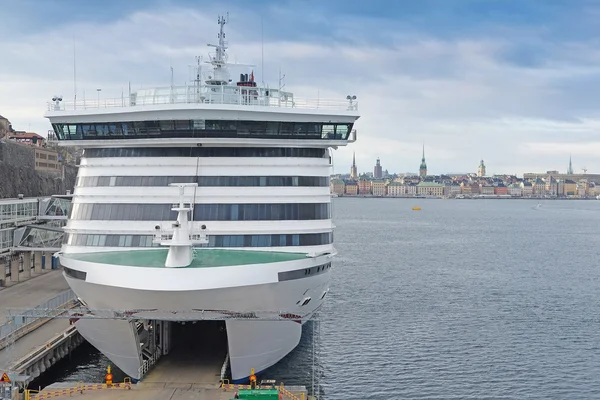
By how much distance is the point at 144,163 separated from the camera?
2548 centimetres

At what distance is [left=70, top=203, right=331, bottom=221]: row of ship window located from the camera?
80.2 feet

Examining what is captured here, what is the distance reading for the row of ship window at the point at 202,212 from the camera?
80.2ft

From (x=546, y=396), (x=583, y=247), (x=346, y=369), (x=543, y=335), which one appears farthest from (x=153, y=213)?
(x=583, y=247)

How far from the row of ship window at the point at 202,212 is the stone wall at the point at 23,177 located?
195 feet

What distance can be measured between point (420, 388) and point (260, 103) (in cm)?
1389

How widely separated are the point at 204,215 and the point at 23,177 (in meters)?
73.5

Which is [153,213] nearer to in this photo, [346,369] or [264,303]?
[264,303]

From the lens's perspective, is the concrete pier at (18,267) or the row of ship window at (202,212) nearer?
the row of ship window at (202,212)

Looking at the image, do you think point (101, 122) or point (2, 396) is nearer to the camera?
point (2, 396)

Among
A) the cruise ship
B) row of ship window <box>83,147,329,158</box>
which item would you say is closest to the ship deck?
the cruise ship

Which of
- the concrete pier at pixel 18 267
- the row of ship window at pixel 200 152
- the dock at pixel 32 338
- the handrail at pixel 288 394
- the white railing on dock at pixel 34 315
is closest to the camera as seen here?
the handrail at pixel 288 394

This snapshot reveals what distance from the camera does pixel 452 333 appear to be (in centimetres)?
3788

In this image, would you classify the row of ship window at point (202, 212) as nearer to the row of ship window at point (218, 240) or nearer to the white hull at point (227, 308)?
the row of ship window at point (218, 240)

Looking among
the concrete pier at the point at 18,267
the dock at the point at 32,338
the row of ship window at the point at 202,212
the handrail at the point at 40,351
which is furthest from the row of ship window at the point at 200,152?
the concrete pier at the point at 18,267
